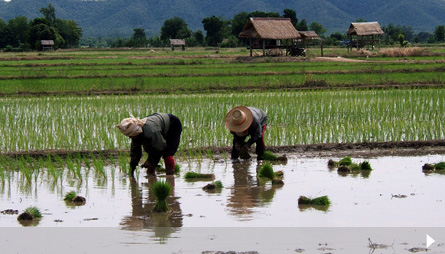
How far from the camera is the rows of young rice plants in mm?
7711

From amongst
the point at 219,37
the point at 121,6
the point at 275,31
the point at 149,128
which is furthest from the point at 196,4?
the point at 149,128

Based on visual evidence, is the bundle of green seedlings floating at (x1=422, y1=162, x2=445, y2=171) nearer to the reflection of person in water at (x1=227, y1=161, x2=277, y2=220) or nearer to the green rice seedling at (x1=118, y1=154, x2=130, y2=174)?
the reflection of person in water at (x1=227, y1=161, x2=277, y2=220)

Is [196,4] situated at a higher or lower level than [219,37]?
higher

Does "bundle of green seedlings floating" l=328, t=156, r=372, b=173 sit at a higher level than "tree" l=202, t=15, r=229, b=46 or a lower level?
lower

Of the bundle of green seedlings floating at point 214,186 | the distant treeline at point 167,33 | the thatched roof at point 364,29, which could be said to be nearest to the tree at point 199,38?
the distant treeline at point 167,33

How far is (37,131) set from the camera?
8.23 meters

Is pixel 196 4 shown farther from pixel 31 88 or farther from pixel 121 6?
Result: pixel 31 88

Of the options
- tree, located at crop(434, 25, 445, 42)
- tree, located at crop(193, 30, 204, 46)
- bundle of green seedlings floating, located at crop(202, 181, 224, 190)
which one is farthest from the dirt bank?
tree, located at crop(434, 25, 445, 42)

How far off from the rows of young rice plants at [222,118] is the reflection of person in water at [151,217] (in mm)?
2176

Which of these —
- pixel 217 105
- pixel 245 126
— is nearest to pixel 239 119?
pixel 245 126

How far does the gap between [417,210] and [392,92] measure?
26.3 feet

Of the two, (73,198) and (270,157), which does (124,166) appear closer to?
(73,198)

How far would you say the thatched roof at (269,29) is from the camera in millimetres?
28969

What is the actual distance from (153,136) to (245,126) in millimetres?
1126
